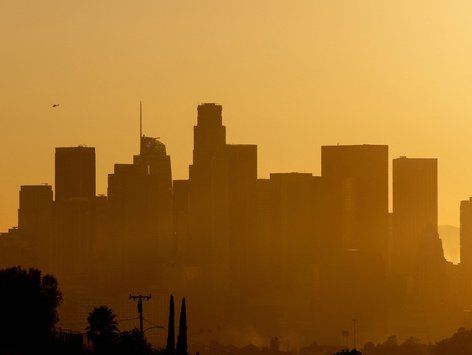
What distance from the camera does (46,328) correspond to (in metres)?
144

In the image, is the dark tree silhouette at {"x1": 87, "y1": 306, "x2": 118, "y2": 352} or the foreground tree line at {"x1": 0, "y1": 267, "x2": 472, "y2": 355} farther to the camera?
the dark tree silhouette at {"x1": 87, "y1": 306, "x2": 118, "y2": 352}

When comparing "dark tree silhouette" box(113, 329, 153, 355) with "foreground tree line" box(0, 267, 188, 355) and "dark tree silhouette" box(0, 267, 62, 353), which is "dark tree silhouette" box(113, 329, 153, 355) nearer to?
"foreground tree line" box(0, 267, 188, 355)

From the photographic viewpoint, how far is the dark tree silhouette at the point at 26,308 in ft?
443

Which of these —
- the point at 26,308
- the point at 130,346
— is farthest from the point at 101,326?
the point at 130,346

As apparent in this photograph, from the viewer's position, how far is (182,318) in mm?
133625

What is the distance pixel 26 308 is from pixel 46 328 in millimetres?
4736

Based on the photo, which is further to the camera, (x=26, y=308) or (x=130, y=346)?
(x=26, y=308)

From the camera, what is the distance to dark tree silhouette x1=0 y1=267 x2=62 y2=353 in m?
135

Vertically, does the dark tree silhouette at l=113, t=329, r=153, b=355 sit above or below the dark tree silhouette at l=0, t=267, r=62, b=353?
below

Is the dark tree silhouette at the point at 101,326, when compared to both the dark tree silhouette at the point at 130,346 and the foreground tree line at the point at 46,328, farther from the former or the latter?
the dark tree silhouette at the point at 130,346

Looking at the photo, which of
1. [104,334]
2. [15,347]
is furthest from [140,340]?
[15,347]

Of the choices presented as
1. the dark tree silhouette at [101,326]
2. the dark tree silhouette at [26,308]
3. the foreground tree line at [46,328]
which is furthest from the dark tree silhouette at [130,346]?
the dark tree silhouette at [26,308]

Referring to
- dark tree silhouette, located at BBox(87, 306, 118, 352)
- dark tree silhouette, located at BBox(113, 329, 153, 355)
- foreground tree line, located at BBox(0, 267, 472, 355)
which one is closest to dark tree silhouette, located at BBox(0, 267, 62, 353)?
foreground tree line, located at BBox(0, 267, 472, 355)

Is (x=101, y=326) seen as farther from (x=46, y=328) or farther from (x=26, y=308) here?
(x=26, y=308)
